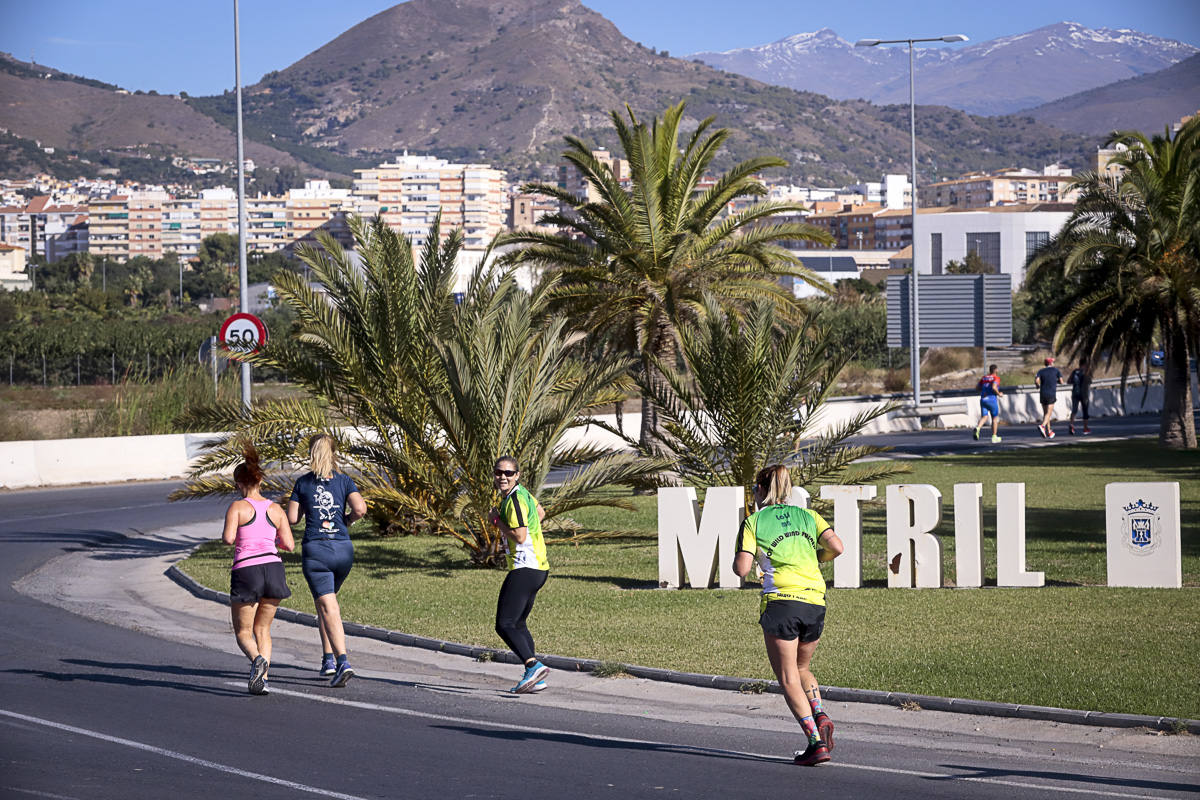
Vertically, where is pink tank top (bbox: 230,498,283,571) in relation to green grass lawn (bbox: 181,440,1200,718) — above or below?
above

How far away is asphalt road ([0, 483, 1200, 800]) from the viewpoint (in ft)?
24.2

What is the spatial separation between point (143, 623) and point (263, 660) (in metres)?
3.93

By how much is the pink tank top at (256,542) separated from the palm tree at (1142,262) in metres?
22.7

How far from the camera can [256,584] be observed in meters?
9.83

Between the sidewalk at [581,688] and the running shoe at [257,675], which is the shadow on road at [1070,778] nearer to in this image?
the sidewalk at [581,688]

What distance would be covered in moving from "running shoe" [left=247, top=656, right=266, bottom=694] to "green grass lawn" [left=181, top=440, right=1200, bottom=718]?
2.47m

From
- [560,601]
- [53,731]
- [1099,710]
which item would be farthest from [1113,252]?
[53,731]

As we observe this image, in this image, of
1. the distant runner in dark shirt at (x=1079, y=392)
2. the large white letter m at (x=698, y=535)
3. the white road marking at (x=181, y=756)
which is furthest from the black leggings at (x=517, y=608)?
the distant runner in dark shirt at (x=1079, y=392)

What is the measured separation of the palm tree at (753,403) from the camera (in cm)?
1636

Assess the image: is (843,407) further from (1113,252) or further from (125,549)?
(125,549)

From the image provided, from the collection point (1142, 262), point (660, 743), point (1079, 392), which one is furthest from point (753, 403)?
point (1079, 392)

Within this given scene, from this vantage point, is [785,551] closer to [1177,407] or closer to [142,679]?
[142,679]

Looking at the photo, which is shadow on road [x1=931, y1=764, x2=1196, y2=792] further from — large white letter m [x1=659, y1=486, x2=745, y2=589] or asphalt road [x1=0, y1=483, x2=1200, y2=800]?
large white letter m [x1=659, y1=486, x2=745, y2=589]

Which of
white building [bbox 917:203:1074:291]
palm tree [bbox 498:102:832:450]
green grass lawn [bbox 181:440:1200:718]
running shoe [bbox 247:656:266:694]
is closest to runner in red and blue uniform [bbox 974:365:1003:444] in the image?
palm tree [bbox 498:102:832:450]
